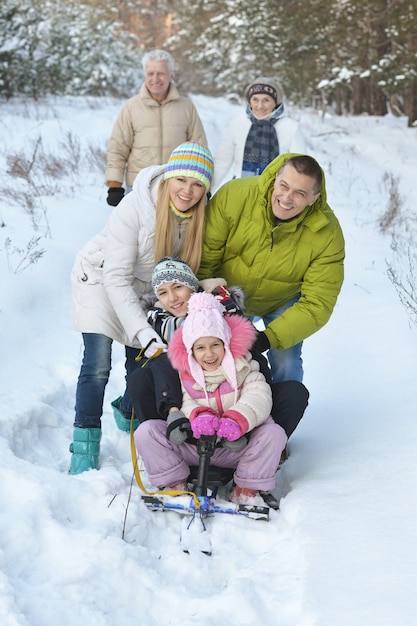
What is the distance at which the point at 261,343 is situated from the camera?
348 cm

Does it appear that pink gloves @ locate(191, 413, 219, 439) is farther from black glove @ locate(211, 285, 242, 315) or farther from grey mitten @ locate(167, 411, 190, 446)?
black glove @ locate(211, 285, 242, 315)

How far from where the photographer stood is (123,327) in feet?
12.1

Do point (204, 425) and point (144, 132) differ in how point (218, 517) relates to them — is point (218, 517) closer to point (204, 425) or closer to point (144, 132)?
point (204, 425)

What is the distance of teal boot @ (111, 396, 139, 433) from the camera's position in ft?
14.0

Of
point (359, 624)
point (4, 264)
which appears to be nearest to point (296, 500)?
point (359, 624)

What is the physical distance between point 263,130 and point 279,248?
9.95 ft

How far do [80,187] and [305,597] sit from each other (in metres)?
7.87

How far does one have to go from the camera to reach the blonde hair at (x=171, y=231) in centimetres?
354

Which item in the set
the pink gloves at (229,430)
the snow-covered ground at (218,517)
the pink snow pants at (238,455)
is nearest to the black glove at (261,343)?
the pink snow pants at (238,455)

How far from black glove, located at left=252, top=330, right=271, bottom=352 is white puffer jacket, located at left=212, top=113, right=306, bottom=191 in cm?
294

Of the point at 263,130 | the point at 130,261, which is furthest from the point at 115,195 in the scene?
the point at 130,261

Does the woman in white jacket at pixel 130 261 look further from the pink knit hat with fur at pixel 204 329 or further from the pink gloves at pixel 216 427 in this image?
the pink gloves at pixel 216 427

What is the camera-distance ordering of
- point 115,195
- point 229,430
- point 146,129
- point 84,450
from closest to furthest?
1. point 229,430
2. point 84,450
3. point 115,195
4. point 146,129

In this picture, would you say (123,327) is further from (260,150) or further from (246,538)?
(260,150)
